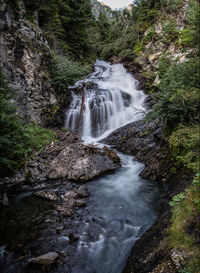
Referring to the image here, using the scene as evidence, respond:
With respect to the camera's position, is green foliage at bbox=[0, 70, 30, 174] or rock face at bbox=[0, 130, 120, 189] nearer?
green foliage at bbox=[0, 70, 30, 174]

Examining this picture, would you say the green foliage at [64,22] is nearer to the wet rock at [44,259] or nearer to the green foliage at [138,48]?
the green foliage at [138,48]

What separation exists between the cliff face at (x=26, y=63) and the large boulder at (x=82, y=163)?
419 centimetres

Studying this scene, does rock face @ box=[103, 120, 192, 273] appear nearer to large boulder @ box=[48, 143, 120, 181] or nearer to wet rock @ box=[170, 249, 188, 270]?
wet rock @ box=[170, 249, 188, 270]

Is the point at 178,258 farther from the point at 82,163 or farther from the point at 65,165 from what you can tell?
the point at 65,165

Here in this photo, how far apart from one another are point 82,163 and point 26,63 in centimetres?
757

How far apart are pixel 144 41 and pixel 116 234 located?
1992 cm

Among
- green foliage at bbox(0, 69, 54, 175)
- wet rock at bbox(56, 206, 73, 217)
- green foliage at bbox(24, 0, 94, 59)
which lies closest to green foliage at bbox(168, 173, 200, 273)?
wet rock at bbox(56, 206, 73, 217)

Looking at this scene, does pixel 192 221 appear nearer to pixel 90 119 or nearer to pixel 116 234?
pixel 116 234

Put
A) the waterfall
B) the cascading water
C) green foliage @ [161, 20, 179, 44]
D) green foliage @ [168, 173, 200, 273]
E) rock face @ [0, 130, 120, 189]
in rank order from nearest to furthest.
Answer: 1. green foliage @ [168, 173, 200, 273]
2. the cascading water
3. rock face @ [0, 130, 120, 189]
4. the waterfall
5. green foliage @ [161, 20, 179, 44]

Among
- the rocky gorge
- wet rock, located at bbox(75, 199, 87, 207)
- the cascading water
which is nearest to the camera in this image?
the rocky gorge

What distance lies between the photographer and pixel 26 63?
1038cm

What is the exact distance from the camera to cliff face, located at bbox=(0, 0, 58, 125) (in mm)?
9406

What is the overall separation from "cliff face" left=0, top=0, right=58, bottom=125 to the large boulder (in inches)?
165

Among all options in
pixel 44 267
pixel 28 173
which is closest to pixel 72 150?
pixel 28 173
